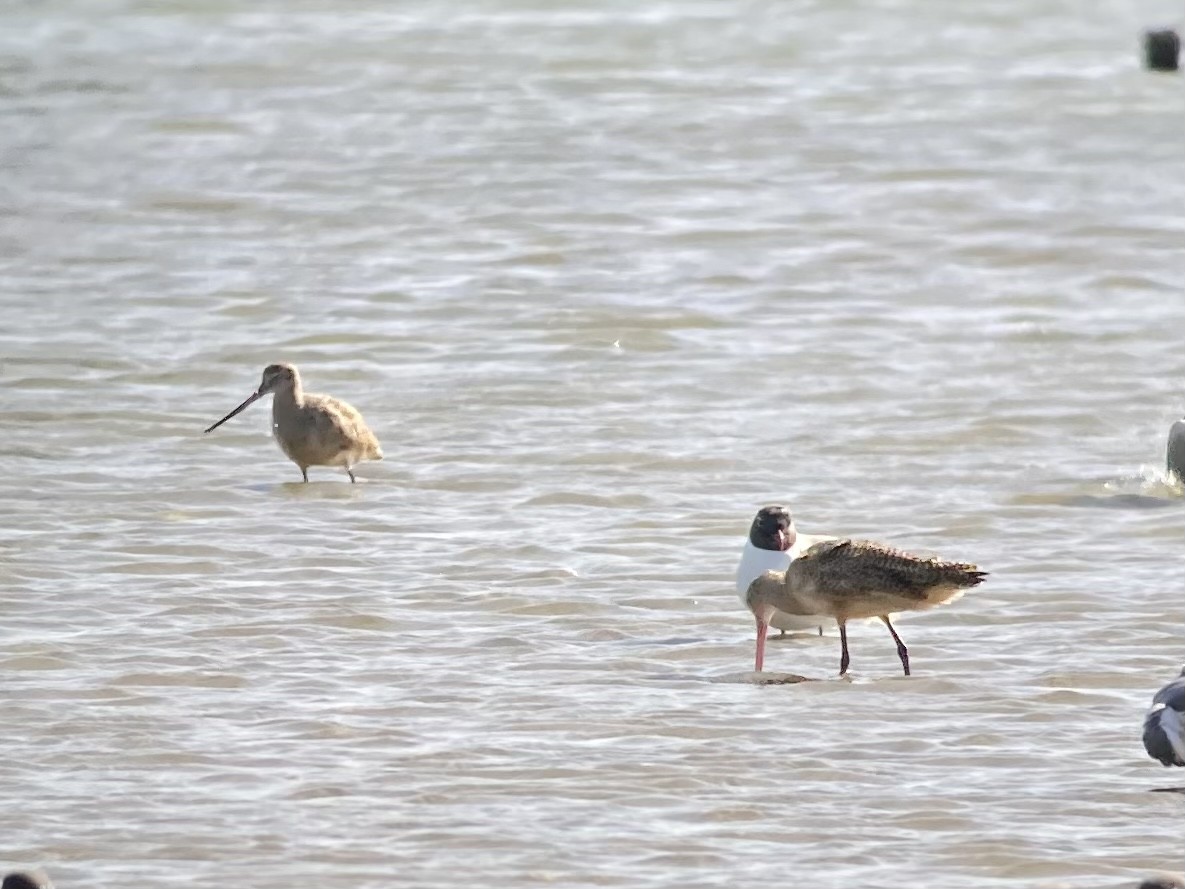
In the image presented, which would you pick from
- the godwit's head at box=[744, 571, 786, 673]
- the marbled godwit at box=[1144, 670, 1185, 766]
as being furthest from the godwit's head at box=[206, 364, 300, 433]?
the marbled godwit at box=[1144, 670, 1185, 766]

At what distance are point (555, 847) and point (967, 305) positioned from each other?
30.7 ft

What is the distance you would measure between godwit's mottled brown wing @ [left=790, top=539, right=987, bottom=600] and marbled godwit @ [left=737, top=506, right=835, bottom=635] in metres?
0.33

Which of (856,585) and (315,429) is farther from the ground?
(856,585)

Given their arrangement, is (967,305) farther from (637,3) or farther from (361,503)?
(637,3)

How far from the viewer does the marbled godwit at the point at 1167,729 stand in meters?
7.21

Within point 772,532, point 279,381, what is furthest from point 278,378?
point 772,532

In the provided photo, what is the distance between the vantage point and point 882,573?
29.2 feet

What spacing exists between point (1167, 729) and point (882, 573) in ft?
5.88

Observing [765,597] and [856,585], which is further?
[765,597]

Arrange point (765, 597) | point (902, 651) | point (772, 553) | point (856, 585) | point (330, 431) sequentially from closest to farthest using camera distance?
1. point (902, 651)
2. point (856, 585)
3. point (765, 597)
4. point (772, 553)
5. point (330, 431)

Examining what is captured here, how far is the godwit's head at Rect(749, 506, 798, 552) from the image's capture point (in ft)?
31.1

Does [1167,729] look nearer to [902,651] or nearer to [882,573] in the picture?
[902,651]

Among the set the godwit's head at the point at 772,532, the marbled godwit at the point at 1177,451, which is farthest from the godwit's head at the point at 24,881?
the marbled godwit at the point at 1177,451

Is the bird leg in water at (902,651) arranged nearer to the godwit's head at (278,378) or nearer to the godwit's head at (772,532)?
the godwit's head at (772,532)
